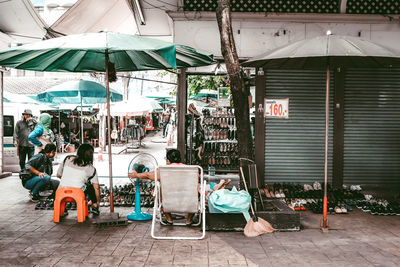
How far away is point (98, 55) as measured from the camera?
6906mm

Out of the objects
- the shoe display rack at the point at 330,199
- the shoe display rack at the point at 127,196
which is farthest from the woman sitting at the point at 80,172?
the shoe display rack at the point at 330,199

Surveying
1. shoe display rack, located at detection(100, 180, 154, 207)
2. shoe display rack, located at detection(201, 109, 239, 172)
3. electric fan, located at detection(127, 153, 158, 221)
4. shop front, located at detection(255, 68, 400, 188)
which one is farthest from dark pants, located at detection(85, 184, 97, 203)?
shoe display rack, located at detection(201, 109, 239, 172)

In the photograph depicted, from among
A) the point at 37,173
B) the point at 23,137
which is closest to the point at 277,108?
the point at 37,173

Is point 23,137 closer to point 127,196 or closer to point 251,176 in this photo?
point 127,196

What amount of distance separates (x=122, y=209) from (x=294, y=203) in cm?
338

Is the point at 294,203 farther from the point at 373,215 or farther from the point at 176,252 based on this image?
the point at 176,252

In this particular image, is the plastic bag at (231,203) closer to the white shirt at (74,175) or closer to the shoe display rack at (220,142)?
the white shirt at (74,175)

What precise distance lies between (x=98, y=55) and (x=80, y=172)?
230 cm

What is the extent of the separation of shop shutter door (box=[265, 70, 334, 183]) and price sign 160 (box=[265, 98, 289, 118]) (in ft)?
0.35

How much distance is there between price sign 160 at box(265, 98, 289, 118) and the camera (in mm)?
8758

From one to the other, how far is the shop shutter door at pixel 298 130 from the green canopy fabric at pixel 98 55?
9.15 ft

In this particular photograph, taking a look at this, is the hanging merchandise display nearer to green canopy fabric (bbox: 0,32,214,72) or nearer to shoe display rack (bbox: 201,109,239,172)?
shoe display rack (bbox: 201,109,239,172)

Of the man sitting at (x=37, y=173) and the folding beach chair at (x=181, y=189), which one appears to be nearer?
the folding beach chair at (x=181, y=189)

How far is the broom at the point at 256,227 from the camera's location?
5.43 m
